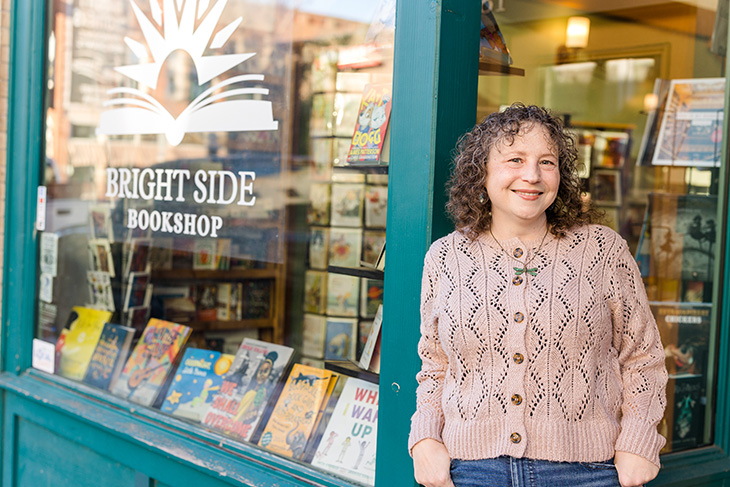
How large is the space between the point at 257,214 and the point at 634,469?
5.68 feet

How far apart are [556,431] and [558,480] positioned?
100 mm

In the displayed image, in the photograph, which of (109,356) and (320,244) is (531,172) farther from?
(109,356)

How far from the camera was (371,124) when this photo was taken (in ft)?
8.19

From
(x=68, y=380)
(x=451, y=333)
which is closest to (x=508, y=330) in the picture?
(x=451, y=333)

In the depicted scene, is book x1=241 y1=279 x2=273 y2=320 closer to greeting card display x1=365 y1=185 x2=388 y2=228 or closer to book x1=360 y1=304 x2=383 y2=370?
greeting card display x1=365 y1=185 x2=388 y2=228

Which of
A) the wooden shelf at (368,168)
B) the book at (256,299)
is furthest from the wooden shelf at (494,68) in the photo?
the book at (256,299)

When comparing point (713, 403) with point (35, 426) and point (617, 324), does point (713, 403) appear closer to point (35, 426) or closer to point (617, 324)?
point (617, 324)

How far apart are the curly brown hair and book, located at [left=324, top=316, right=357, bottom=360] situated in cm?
114

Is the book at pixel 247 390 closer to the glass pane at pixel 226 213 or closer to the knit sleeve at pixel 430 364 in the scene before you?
the glass pane at pixel 226 213

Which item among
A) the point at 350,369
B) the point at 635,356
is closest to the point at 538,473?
the point at 635,356

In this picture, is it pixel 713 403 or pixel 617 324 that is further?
pixel 713 403

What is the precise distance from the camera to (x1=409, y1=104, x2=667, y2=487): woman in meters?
1.57

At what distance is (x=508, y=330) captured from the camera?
5.22ft

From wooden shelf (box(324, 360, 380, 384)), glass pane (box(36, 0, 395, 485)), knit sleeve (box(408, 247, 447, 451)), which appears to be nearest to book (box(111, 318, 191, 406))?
glass pane (box(36, 0, 395, 485))
